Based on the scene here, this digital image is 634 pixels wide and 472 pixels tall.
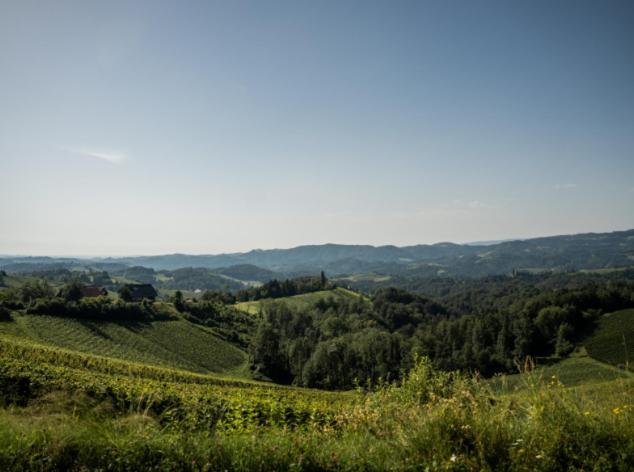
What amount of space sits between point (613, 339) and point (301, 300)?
356 feet

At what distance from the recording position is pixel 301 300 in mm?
160000

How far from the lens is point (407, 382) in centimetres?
1210

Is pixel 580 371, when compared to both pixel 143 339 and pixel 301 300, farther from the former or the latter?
pixel 301 300

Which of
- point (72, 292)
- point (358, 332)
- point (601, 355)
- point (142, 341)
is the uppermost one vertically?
point (72, 292)

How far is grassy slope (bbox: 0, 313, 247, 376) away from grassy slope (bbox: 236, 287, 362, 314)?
48.7 meters

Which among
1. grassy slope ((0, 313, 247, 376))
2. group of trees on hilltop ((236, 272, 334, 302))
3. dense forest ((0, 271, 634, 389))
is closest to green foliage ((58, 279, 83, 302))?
dense forest ((0, 271, 634, 389))

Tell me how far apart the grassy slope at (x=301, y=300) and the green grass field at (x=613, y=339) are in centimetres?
8929

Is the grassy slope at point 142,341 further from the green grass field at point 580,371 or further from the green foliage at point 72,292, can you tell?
the green grass field at point 580,371

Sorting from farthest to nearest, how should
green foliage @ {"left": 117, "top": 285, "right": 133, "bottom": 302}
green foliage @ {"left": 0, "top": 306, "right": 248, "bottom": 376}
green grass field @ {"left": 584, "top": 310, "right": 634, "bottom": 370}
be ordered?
1. green foliage @ {"left": 117, "top": 285, "right": 133, "bottom": 302}
2. green grass field @ {"left": 584, "top": 310, "right": 634, "bottom": 370}
3. green foliage @ {"left": 0, "top": 306, "right": 248, "bottom": 376}

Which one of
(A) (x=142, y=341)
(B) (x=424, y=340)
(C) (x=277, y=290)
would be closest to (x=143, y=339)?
(A) (x=142, y=341)

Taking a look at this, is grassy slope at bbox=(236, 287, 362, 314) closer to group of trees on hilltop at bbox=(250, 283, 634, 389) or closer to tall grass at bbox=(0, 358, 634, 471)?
group of trees on hilltop at bbox=(250, 283, 634, 389)

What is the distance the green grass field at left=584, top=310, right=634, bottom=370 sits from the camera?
244 ft

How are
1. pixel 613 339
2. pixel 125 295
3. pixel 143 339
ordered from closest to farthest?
pixel 143 339
pixel 613 339
pixel 125 295

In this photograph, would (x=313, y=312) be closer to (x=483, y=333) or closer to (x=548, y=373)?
(x=483, y=333)
